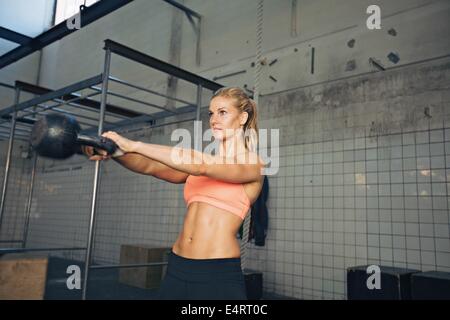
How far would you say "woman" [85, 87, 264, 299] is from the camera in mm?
1064

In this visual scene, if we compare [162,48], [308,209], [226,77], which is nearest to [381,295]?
[308,209]

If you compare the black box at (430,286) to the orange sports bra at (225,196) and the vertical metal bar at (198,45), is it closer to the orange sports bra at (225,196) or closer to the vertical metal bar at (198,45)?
the orange sports bra at (225,196)

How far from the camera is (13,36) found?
4.80 meters

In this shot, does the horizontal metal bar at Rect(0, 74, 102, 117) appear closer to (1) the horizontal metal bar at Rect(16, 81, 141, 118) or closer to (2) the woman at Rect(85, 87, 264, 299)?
(1) the horizontal metal bar at Rect(16, 81, 141, 118)

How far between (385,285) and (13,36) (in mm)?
5247

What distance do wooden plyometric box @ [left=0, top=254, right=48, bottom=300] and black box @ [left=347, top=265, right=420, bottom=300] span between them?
2336 mm

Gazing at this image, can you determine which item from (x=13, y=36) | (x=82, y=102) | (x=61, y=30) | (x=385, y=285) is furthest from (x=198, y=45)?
(x=385, y=285)

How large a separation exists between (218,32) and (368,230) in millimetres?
2896

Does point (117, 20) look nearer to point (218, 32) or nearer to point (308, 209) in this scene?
point (218, 32)

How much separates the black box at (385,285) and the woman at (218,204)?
1.62 meters

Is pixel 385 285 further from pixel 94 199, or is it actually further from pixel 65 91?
pixel 65 91

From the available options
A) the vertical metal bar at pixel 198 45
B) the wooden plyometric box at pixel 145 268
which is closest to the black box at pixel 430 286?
the wooden plyometric box at pixel 145 268

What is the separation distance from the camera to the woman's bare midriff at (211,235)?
1.14 meters

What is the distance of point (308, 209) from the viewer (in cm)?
328
